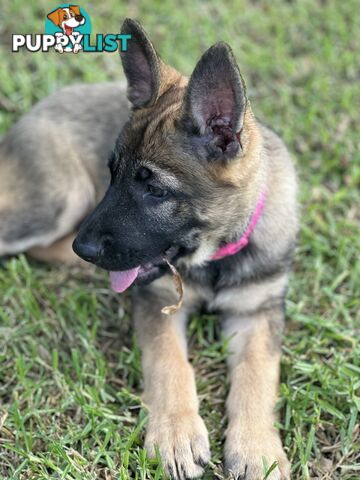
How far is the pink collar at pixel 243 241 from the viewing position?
3.95 meters

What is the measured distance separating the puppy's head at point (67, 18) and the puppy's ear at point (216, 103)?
235 cm

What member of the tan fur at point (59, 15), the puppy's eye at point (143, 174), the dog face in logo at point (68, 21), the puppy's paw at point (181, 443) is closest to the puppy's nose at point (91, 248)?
the puppy's eye at point (143, 174)

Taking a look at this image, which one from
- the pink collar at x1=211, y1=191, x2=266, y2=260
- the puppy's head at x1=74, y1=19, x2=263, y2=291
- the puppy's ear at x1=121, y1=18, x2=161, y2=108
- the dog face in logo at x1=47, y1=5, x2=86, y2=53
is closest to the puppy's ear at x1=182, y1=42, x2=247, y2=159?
the puppy's head at x1=74, y1=19, x2=263, y2=291

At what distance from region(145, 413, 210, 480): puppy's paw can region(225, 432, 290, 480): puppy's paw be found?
144 millimetres

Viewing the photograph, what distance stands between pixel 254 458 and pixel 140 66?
2.38 m

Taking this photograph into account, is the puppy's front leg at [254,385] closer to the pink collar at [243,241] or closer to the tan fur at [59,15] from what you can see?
the pink collar at [243,241]

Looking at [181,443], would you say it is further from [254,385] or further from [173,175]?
[173,175]

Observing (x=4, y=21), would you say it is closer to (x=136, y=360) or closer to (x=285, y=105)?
(x=285, y=105)

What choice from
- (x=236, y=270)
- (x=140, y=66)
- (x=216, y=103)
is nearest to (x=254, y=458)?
(x=236, y=270)

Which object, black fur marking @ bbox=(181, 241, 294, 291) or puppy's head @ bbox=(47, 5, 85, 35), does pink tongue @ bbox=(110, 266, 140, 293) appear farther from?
puppy's head @ bbox=(47, 5, 85, 35)

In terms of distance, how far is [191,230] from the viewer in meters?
3.64

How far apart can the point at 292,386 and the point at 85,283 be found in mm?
1836

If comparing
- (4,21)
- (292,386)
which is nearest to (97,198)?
(292,386)

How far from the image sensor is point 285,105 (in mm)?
6324
